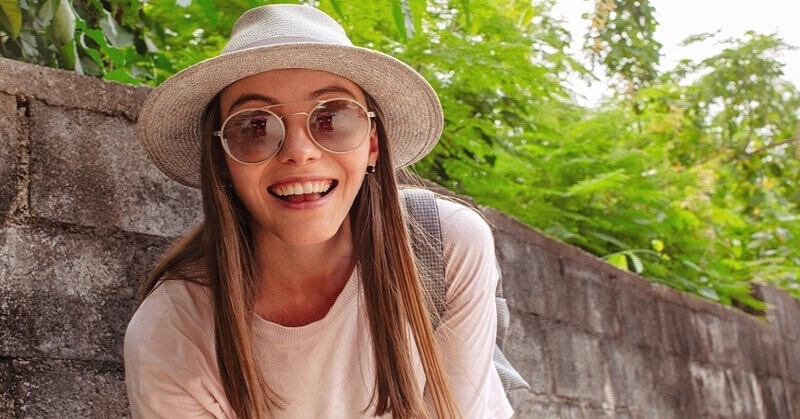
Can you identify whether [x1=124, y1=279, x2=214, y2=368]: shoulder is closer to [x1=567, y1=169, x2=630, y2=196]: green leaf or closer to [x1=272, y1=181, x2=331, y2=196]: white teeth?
[x1=272, y1=181, x2=331, y2=196]: white teeth

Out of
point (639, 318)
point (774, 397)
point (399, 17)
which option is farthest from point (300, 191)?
point (774, 397)

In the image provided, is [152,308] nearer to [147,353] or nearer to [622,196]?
[147,353]

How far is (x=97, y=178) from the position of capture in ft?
8.29

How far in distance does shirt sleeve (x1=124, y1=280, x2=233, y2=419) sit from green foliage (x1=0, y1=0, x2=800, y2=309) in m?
0.80

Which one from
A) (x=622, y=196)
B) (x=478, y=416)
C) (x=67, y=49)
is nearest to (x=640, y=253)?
(x=622, y=196)

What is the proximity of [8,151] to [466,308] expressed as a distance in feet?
3.51

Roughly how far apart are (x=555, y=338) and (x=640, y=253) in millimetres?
1799

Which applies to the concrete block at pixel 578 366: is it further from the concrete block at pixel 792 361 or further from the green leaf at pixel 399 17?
the concrete block at pixel 792 361

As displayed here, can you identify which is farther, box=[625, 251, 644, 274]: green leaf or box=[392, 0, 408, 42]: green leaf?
box=[625, 251, 644, 274]: green leaf

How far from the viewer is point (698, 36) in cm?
782

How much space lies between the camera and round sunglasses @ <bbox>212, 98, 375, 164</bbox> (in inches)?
89.0

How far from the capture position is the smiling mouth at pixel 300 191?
7.50ft

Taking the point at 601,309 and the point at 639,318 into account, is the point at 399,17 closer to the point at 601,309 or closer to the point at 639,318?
the point at 601,309

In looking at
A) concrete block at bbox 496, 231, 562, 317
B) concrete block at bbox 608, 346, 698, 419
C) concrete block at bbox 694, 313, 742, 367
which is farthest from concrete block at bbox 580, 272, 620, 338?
concrete block at bbox 694, 313, 742, 367
